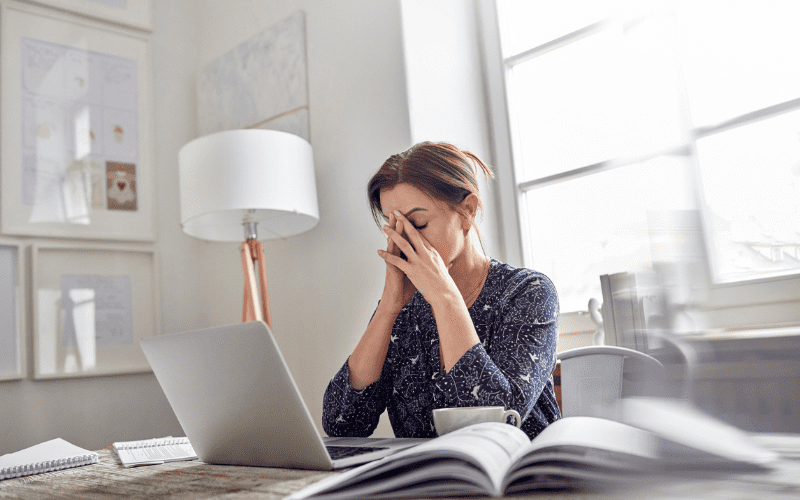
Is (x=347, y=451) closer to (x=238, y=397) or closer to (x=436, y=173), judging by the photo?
(x=238, y=397)

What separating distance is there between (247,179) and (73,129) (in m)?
0.99

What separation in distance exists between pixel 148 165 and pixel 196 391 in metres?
1.92

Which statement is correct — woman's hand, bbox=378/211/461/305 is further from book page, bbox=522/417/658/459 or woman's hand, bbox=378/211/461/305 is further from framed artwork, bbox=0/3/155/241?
framed artwork, bbox=0/3/155/241

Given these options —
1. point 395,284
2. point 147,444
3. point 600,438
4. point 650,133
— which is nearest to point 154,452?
point 147,444

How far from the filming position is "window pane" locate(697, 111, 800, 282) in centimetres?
33

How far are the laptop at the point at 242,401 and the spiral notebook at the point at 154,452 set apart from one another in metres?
0.11

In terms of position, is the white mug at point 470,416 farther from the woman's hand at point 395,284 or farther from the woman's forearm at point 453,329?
the woman's hand at point 395,284

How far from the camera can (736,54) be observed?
0.80 m

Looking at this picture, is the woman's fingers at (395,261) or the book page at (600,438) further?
the woman's fingers at (395,261)

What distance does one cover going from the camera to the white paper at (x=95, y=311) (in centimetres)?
215

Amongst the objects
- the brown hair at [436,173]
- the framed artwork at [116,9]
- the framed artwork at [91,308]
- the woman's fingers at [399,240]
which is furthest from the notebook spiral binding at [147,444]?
the framed artwork at [116,9]

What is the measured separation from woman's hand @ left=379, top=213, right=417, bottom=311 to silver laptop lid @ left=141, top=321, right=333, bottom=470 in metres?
0.48

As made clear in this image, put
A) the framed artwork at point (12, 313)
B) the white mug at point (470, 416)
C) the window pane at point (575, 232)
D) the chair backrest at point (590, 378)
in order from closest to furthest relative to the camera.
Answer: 1. the white mug at point (470, 416)
2. the chair backrest at point (590, 378)
3. the window pane at point (575, 232)
4. the framed artwork at point (12, 313)

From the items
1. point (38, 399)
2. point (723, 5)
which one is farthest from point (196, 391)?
point (38, 399)
